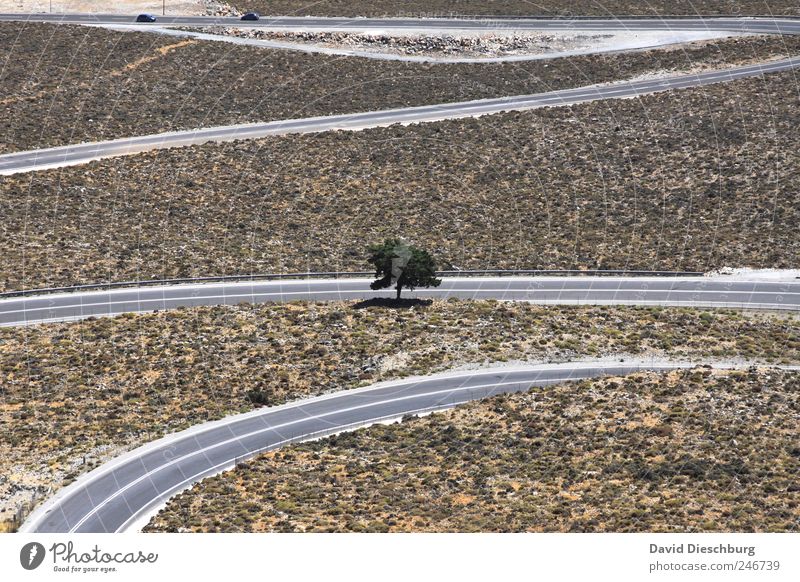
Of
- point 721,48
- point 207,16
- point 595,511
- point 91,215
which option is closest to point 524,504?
point 595,511

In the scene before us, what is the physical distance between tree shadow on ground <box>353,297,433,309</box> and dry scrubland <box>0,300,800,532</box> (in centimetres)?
71

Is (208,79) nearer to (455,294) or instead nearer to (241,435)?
(455,294)

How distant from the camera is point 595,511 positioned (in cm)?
6788

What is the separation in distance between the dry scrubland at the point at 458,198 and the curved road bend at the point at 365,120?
3.19 m

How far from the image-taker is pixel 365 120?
157000 millimetres

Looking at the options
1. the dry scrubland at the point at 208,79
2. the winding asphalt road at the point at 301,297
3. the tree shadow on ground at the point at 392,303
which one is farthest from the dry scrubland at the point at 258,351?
the dry scrubland at the point at 208,79

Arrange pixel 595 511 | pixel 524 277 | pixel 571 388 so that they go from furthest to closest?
pixel 524 277 → pixel 571 388 → pixel 595 511

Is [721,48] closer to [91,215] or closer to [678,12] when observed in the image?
[678,12]

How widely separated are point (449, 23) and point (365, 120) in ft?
119

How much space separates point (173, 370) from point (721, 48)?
108 meters
